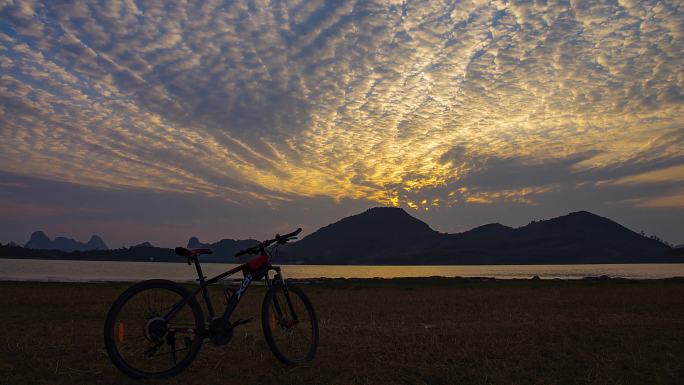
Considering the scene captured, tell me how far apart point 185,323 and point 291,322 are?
65.9 inches

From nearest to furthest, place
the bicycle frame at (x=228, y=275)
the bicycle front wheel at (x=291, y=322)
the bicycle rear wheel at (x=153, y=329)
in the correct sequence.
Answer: the bicycle rear wheel at (x=153, y=329), the bicycle frame at (x=228, y=275), the bicycle front wheel at (x=291, y=322)

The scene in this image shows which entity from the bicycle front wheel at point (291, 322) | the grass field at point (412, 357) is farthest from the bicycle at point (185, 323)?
the grass field at point (412, 357)

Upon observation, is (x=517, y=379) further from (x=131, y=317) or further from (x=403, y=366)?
(x=131, y=317)

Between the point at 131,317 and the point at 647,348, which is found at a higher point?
the point at 131,317

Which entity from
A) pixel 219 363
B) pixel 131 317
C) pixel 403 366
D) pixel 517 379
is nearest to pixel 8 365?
pixel 131 317

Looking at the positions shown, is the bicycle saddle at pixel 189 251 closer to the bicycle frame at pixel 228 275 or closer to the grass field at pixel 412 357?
the bicycle frame at pixel 228 275

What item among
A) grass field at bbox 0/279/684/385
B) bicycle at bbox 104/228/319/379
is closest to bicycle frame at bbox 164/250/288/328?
bicycle at bbox 104/228/319/379

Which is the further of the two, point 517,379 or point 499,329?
point 499,329

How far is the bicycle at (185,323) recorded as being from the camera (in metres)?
5.99

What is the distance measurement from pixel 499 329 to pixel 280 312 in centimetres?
619

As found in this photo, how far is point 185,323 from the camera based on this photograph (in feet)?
20.9

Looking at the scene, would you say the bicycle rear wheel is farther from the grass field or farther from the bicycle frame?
the grass field

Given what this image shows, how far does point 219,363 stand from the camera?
273 inches

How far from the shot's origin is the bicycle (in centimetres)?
599
